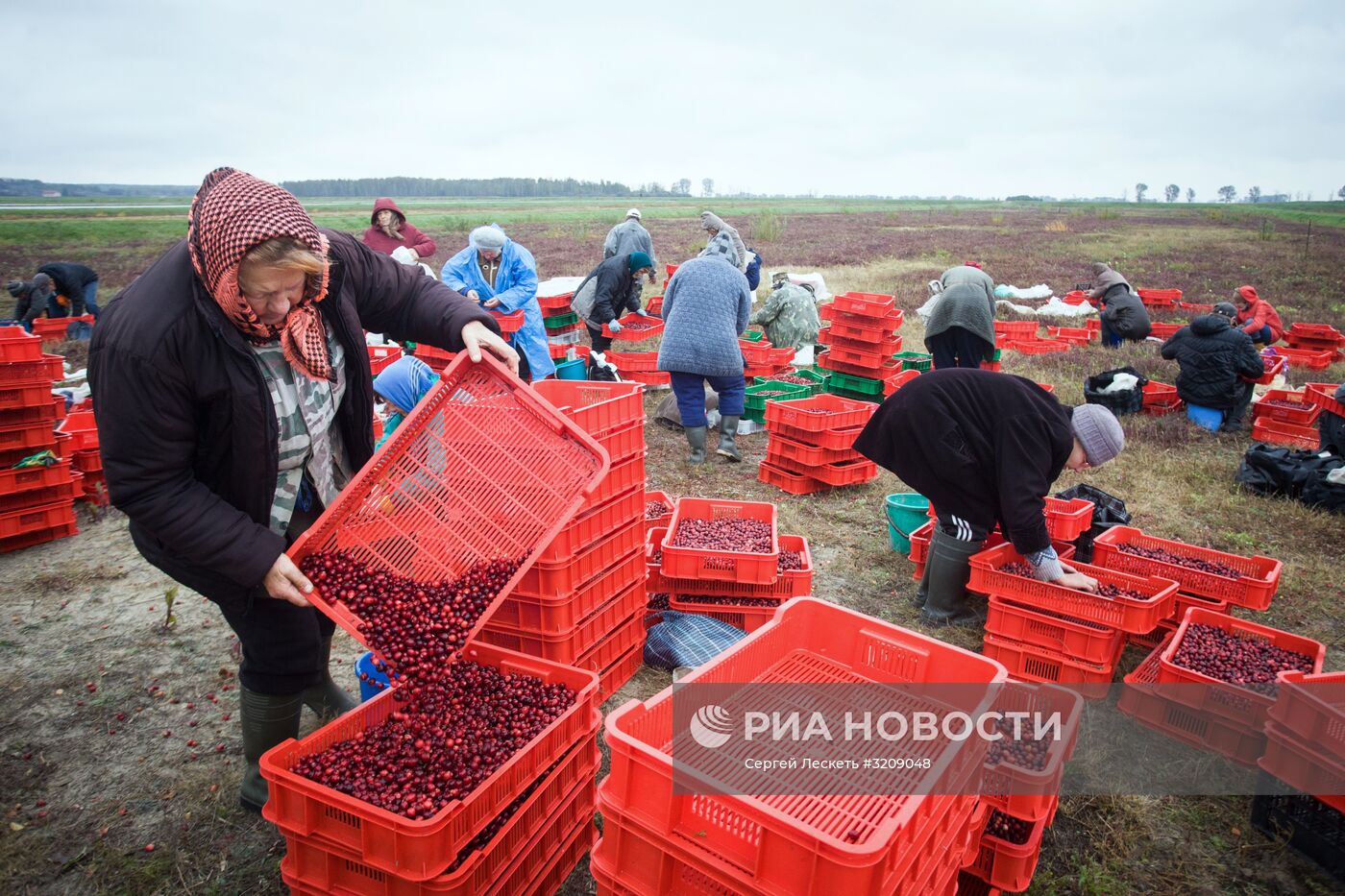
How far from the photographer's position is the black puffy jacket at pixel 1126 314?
1173cm

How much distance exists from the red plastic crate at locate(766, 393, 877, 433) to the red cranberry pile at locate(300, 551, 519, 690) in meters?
4.14

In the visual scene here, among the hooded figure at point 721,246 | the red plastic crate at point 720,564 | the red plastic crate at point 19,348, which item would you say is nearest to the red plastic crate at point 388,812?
the red plastic crate at point 720,564

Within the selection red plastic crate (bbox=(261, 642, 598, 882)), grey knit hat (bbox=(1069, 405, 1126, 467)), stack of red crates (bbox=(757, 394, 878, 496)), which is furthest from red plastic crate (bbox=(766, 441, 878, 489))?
red plastic crate (bbox=(261, 642, 598, 882))

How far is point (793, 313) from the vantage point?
1054 cm

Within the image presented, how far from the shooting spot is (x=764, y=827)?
158cm

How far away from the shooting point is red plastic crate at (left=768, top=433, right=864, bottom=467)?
244 inches

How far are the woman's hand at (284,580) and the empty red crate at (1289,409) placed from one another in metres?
9.31

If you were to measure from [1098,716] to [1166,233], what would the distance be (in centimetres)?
4242

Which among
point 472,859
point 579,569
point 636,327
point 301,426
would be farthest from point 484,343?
point 636,327

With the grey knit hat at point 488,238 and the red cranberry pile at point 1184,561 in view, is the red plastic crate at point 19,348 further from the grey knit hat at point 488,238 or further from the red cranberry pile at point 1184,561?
the red cranberry pile at point 1184,561

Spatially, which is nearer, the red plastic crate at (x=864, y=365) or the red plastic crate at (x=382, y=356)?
the red plastic crate at (x=382, y=356)

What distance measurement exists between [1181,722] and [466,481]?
341 centimetres

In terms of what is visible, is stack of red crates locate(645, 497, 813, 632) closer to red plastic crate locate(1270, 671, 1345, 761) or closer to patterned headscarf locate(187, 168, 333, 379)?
red plastic crate locate(1270, 671, 1345, 761)

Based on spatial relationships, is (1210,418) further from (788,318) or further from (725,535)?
(725,535)
